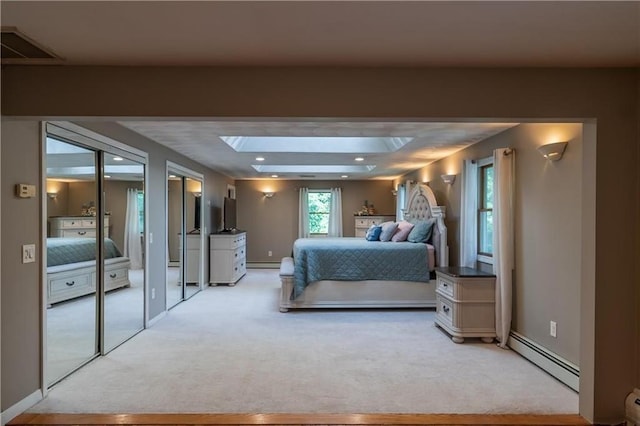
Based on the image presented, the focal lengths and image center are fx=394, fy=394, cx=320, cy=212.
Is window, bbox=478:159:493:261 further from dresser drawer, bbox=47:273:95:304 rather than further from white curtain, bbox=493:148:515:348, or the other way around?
dresser drawer, bbox=47:273:95:304

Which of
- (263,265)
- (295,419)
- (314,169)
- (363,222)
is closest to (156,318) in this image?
(295,419)

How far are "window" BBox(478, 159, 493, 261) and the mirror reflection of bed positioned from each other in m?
3.81

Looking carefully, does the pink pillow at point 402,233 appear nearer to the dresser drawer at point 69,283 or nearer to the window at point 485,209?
the window at point 485,209

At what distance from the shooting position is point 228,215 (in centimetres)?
789

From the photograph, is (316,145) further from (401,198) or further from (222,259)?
(401,198)

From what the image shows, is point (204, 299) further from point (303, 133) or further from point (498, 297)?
point (498, 297)

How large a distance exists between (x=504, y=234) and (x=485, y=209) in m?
0.81

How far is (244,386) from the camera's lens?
2.95 m

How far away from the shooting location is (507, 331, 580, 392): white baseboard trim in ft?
9.61

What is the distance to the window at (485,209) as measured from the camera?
14.7 feet

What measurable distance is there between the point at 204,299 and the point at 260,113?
443cm

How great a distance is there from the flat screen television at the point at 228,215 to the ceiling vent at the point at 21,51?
5579 mm

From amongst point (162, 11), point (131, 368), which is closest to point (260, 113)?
point (162, 11)

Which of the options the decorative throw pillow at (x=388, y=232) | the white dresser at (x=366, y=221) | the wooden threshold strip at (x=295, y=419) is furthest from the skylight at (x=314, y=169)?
the wooden threshold strip at (x=295, y=419)
